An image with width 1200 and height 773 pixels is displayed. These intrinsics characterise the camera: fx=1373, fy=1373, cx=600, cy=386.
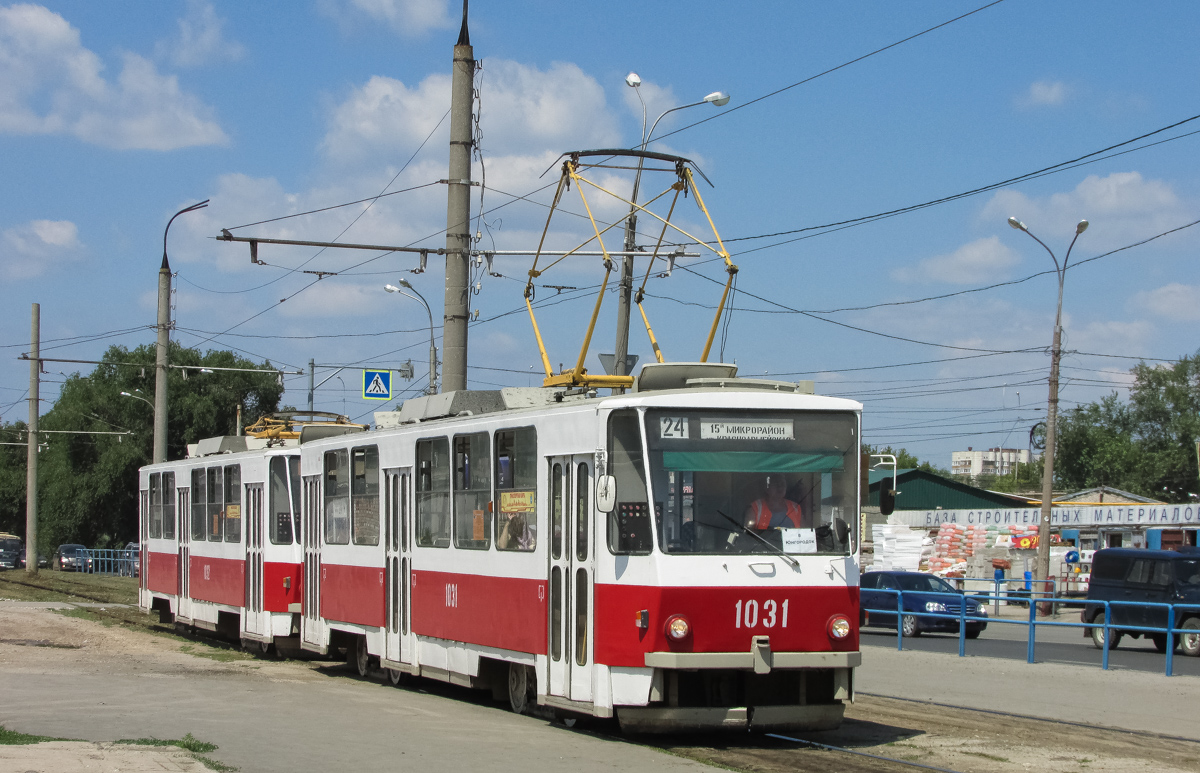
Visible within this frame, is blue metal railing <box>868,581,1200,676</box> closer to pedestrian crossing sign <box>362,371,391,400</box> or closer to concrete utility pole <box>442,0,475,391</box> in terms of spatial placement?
concrete utility pole <box>442,0,475,391</box>

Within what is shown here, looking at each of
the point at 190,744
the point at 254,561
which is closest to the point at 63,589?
the point at 254,561

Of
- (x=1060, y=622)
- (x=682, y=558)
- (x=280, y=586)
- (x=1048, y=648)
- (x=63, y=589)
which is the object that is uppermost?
(x=682, y=558)

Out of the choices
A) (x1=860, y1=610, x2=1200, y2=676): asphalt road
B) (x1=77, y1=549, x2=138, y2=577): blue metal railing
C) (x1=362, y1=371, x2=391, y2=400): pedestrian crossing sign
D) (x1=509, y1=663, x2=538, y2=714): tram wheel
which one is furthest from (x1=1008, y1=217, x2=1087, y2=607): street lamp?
(x1=77, y1=549, x2=138, y2=577): blue metal railing

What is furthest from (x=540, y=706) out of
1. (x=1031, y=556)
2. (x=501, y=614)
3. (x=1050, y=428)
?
(x=1031, y=556)

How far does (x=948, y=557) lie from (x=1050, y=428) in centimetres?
1846

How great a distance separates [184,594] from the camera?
24016 mm

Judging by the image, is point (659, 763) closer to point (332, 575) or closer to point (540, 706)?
point (540, 706)

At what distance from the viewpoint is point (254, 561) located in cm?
2002

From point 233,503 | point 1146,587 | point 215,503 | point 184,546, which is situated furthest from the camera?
point 1146,587

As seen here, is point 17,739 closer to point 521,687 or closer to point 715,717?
point 521,687

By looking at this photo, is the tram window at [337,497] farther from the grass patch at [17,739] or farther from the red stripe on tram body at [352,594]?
the grass patch at [17,739]

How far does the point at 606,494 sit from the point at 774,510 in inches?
57.4

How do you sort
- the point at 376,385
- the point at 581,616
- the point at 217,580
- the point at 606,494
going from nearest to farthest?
the point at 606,494, the point at 581,616, the point at 217,580, the point at 376,385

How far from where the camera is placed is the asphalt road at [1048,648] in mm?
20355
